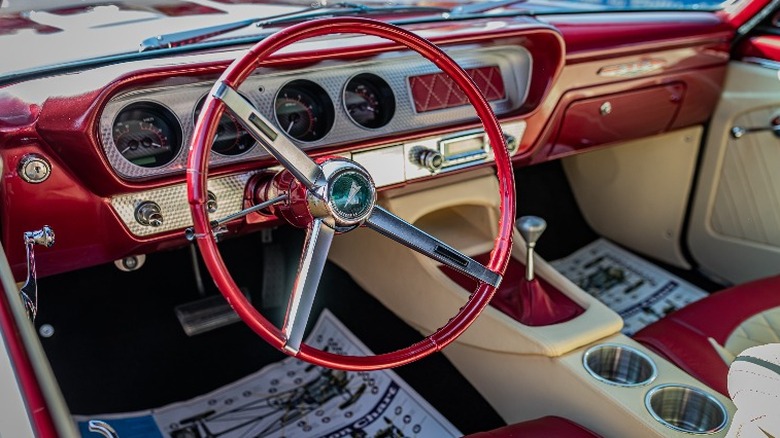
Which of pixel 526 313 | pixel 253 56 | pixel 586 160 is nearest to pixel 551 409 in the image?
pixel 526 313

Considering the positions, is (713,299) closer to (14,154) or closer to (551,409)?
(551,409)

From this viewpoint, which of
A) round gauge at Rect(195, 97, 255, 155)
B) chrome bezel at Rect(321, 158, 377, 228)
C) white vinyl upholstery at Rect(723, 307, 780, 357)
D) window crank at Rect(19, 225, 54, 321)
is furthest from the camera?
white vinyl upholstery at Rect(723, 307, 780, 357)

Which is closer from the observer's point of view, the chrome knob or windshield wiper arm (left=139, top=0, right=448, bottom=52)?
windshield wiper arm (left=139, top=0, right=448, bottom=52)

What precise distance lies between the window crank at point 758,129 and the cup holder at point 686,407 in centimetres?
99

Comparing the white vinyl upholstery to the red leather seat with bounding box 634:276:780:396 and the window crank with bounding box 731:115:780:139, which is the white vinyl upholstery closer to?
the red leather seat with bounding box 634:276:780:396

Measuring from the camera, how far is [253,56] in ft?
3.42

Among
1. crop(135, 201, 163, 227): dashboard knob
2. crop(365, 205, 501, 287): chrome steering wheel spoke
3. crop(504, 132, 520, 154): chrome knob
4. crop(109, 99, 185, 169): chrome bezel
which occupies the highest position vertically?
crop(109, 99, 185, 169): chrome bezel

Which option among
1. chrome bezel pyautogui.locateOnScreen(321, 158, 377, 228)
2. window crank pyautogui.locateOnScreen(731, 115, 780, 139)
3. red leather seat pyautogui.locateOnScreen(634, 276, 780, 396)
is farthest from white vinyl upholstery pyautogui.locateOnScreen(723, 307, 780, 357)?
chrome bezel pyautogui.locateOnScreen(321, 158, 377, 228)

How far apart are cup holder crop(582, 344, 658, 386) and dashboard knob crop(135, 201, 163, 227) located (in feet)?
2.92

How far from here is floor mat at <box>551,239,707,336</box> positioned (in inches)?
88.6

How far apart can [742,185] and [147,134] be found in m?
1.72

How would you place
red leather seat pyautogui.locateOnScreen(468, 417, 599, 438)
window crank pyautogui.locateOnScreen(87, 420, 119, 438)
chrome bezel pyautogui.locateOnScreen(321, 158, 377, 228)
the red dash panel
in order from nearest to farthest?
window crank pyautogui.locateOnScreen(87, 420, 119, 438) < chrome bezel pyautogui.locateOnScreen(321, 158, 377, 228) < red leather seat pyautogui.locateOnScreen(468, 417, 599, 438) < the red dash panel

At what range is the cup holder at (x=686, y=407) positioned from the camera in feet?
4.53

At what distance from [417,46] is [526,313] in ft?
2.41
